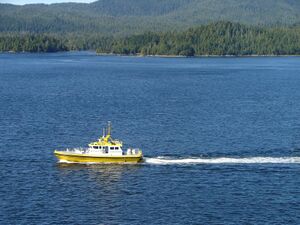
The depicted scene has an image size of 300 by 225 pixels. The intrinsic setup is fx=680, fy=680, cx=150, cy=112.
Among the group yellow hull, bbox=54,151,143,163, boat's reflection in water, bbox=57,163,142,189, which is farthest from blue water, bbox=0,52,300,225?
yellow hull, bbox=54,151,143,163

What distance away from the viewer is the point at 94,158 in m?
114

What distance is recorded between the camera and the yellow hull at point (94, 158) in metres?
114

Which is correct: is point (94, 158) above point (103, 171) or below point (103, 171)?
above

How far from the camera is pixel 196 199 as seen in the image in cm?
9562

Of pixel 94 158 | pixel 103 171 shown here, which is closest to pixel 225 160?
pixel 103 171

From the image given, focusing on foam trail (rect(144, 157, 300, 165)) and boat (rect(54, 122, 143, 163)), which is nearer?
boat (rect(54, 122, 143, 163))

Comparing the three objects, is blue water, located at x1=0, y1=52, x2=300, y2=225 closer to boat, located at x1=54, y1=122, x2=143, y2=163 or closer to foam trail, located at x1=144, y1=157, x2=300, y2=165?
foam trail, located at x1=144, y1=157, x2=300, y2=165

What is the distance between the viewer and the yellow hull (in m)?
114

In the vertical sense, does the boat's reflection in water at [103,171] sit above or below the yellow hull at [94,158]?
below

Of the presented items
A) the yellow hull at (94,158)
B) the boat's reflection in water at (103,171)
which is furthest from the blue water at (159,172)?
the yellow hull at (94,158)

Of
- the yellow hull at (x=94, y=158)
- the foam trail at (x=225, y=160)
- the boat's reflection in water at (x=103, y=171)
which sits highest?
the yellow hull at (x=94, y=158)

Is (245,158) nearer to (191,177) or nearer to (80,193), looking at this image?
(191,177)

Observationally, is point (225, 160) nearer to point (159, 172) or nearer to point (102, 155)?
point (159, 172)

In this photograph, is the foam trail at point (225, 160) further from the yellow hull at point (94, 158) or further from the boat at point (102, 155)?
the boat at point (102, 155)
